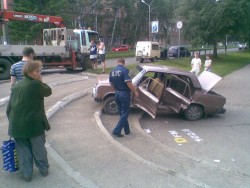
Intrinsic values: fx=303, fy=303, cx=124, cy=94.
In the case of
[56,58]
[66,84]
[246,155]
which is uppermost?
[56,58]

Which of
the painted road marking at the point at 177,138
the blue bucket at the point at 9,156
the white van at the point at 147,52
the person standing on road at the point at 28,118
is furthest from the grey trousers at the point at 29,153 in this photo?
the white van at the point at 147,52

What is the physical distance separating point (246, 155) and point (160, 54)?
27.1 metres

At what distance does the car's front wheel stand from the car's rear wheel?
6.90 ft

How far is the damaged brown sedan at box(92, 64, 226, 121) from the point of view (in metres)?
8.43

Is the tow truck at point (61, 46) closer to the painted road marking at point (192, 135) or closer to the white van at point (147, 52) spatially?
the painted road marking at point (192, 135)

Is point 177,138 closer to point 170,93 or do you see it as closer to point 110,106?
point 170,93

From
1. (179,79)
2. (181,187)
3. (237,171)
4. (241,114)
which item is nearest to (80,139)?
(181,187)

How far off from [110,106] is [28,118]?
4643 millimetres

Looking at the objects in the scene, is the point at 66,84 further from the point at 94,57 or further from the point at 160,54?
the point at 160,54

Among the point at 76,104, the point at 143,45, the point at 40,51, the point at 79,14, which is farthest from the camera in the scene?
the point at 79,14

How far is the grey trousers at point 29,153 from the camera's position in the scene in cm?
446

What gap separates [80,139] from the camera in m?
6.50

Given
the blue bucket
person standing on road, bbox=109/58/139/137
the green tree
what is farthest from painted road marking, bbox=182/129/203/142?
the green tree

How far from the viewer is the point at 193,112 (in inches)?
356
